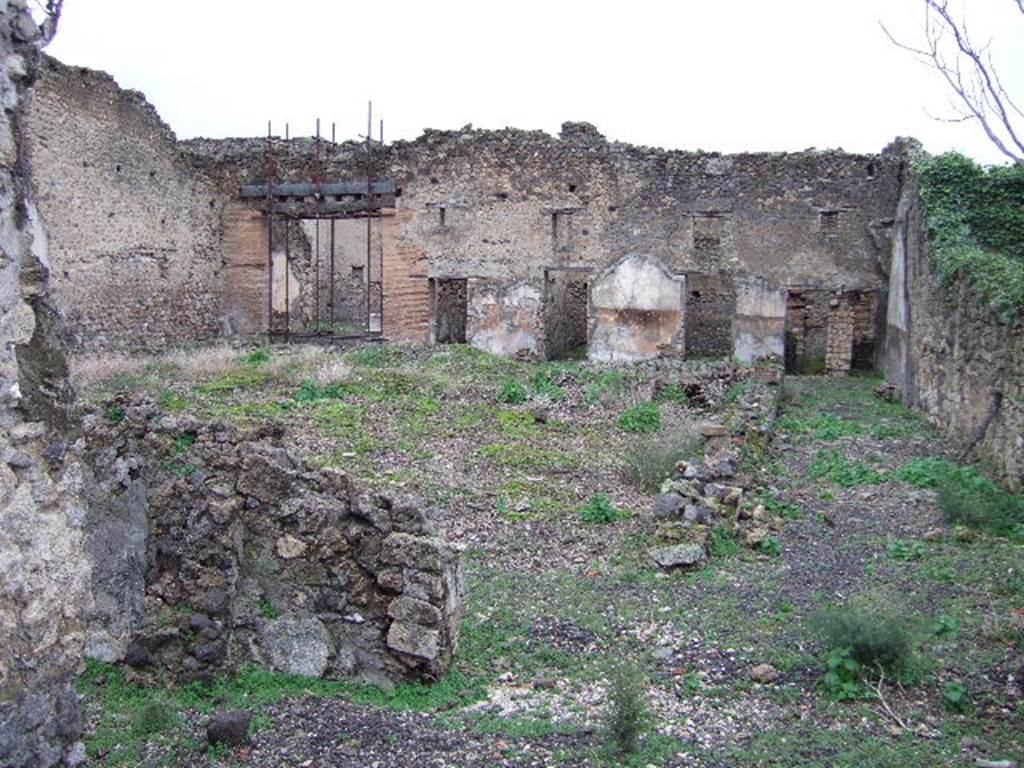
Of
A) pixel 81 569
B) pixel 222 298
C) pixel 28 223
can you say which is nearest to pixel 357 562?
pixel 81 569

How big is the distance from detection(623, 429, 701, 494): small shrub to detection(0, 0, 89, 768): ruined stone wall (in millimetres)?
6173

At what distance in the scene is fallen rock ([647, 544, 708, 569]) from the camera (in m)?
6.85

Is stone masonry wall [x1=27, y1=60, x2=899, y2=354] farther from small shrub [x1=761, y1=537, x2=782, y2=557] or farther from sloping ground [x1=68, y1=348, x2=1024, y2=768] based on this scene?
small shrub [x1=761, y1=537, x2=782, y2=557]

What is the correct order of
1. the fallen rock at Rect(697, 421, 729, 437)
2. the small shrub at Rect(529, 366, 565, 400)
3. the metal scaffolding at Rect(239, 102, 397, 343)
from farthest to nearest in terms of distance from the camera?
the metal scaffolding at Rect(239, 102, 397, 343), the small shrub at Rect(529, 366, 565, 400), the fallen rock at Rect(697, 421, 729, 437)

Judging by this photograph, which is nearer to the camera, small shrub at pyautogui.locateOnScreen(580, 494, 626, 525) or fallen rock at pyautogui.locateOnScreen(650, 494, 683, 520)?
fallen rock at pyautogui.locateOnScreen(650, 494, 683, 520)

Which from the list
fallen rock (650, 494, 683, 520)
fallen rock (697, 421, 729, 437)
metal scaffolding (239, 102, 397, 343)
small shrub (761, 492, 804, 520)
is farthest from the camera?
metal scaffolding (239, 102, 397, 343)

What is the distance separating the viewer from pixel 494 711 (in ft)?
15.4

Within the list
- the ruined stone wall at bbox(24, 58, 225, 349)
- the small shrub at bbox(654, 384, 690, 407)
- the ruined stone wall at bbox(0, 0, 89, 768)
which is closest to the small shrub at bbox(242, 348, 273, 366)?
the ruined stone wall at bbox(24, 58, 225, 349)

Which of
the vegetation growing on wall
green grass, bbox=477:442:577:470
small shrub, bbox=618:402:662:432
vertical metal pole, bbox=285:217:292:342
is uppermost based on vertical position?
the vegetation growing on wall

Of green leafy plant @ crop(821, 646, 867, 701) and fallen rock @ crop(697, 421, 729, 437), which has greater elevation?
fallen rock @ crop(697, 421, 729, 437)

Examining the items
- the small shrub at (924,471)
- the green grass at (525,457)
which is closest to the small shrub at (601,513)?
the green grass at (525,457)

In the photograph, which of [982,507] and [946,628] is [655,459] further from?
[946,628]

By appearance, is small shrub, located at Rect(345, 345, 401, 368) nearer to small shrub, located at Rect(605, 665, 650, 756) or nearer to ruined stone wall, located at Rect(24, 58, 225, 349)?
ruined stone wall, located at Rect(24, 58, 225, 349)

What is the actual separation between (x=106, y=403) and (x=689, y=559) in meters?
3.99
